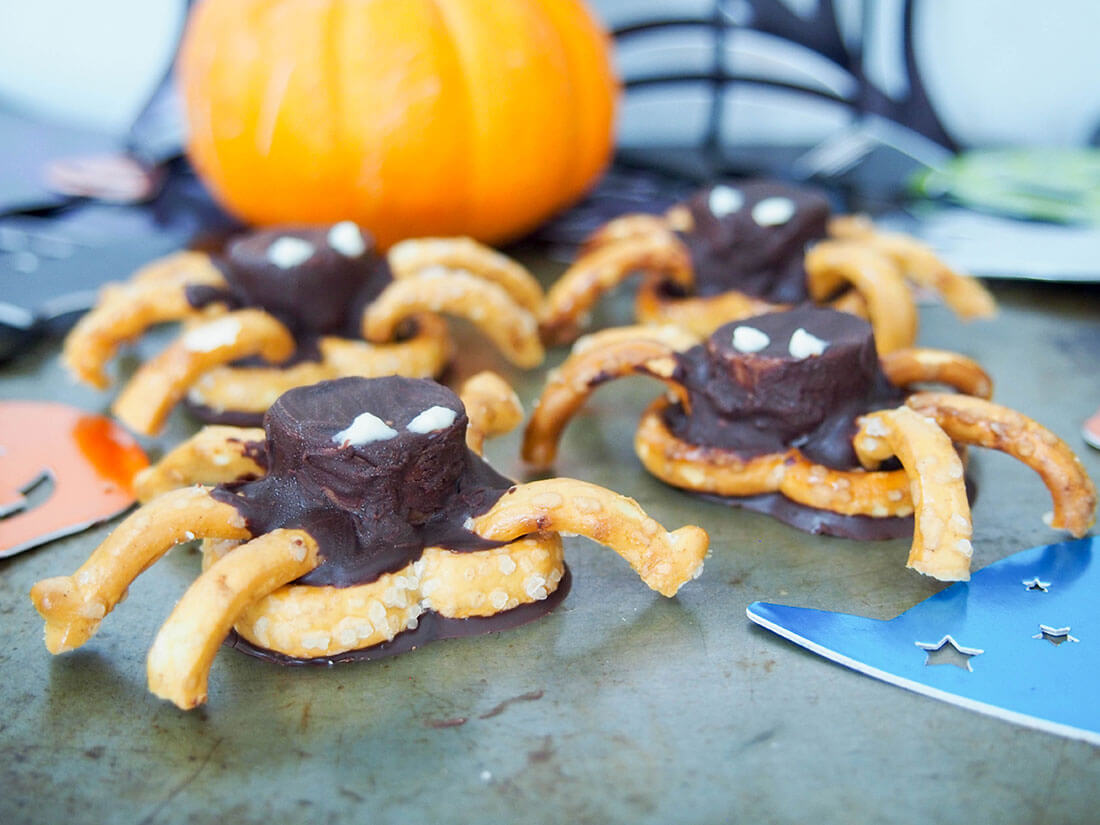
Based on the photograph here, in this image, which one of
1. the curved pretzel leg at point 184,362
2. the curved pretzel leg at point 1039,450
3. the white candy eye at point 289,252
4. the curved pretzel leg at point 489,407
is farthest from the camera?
the white candy eye at point 289,252

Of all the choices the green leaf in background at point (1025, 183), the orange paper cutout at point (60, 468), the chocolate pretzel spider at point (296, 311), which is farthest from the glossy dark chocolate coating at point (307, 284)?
the green leaf in background at point (1025, 183)

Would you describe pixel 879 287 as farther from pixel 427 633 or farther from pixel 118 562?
pixel 118 562

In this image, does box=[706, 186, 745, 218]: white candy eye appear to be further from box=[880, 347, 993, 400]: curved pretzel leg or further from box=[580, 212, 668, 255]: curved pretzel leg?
box=[880, 347, 993, 400]: curved pretzel leg

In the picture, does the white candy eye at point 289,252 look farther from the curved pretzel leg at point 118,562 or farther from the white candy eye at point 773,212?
the white candy eye at point 773,212

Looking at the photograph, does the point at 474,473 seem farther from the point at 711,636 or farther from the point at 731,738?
the point at 731,738

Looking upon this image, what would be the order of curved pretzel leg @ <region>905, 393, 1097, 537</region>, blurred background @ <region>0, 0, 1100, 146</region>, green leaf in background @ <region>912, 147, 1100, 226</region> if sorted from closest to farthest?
curved pretzel leg @ <region>905, 393, 1097, 537</region> < green leaf in background @ <region>912, 147, 1100, 226</region> < blurred background @ <region>0, 0, 1100, 146</region>

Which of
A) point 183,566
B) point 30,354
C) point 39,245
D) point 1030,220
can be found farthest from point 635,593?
point 39,245

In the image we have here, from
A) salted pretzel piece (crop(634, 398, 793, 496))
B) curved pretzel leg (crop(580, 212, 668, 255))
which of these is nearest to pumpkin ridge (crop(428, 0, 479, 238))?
curved pretzel leg (crop(580, 212, 668, 255))
